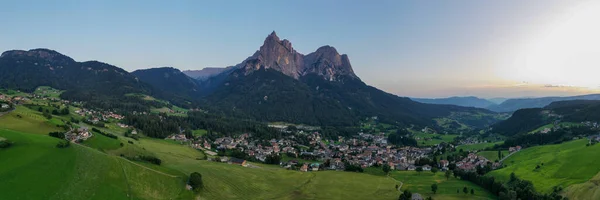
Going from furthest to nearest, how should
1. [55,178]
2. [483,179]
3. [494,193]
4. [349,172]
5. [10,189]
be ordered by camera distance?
1. [349,172]
2. [483,179]
3. [494,193]
4. [55,178]
5. [10,189]

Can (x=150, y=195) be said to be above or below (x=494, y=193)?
above

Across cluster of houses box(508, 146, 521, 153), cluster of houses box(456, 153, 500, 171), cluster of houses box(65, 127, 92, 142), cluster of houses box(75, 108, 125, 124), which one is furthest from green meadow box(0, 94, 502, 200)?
cluster of houses box(508, 146, 521, 153)

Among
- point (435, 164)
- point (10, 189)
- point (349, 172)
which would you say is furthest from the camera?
point (435, 164)

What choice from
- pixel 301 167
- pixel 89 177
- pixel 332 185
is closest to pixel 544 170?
pixel 332 185

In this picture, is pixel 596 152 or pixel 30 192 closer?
pixel 30 192

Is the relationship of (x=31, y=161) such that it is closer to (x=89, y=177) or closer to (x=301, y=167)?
(x=89, y=177)

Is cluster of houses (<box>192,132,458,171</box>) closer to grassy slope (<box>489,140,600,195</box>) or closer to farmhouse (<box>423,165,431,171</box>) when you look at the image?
farmhouse (<box>423,165,431,171</box>)
